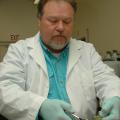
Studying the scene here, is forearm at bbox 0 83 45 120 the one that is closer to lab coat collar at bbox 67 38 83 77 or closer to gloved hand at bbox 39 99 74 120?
gloved hand at bbox 39 99 74 120

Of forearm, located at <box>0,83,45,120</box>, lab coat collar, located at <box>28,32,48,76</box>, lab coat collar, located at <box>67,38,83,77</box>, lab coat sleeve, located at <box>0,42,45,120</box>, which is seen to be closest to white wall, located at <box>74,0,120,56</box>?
lab coat collar, located at <box>67,38,83,77</box>

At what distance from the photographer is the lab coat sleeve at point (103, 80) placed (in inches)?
52.6

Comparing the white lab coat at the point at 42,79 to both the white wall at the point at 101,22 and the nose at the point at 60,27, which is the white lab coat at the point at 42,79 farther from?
the white wall at the point at 101,22

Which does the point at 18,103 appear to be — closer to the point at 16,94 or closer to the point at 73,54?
the point at 16,94

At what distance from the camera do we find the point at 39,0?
1.46 metres

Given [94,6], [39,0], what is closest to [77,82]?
[39,0]

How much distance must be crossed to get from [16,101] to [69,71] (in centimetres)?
34

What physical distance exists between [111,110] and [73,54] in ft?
1.35

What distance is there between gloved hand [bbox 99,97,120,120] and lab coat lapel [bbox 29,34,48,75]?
355 mm

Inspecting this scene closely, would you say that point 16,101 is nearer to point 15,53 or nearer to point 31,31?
point 15,53

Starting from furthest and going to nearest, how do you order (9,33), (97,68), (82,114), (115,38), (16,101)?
1. (9,33)
2. (115,38)
3. (97,68)
4. (82,114)
5. (16,101)

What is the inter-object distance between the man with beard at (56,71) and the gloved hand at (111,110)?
0.04 ft

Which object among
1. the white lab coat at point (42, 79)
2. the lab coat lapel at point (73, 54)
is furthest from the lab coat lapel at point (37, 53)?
the lab coat lapel at point (73, 54)

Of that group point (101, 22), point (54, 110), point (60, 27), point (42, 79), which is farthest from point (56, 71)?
point (101, 22)
